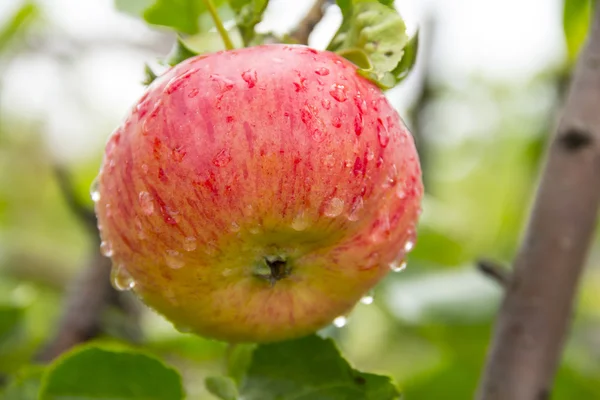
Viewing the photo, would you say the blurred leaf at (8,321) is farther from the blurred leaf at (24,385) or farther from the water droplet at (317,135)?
the water droplet at (317,135)

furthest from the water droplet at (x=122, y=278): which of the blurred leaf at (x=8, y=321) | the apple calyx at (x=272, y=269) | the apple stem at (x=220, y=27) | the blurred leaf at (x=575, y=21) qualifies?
the blurred leaf at (x=575, y=21)

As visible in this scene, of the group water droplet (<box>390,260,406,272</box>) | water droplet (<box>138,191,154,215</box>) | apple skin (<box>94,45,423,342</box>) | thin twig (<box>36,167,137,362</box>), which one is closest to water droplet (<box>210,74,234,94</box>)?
apple skin (<box>94,45,423,342</box>)

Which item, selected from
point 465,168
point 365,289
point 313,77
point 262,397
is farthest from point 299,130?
point 465,168

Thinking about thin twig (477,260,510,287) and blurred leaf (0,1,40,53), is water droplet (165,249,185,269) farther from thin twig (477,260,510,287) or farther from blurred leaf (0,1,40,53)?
blurred leaf (0,1,40,53)

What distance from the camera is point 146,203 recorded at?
62cm

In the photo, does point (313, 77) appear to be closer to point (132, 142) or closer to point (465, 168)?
point (132, 142)

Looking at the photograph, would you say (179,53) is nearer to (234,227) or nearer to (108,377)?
(234,227)

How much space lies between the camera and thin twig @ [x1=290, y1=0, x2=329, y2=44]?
30.9 inches

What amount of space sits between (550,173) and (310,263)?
435 mm

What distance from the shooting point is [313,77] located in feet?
2.07

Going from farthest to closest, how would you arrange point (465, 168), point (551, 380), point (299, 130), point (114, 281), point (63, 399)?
point (465, 168), point (551, 380), point (63, 399), point (114, 281), point (299, 130)

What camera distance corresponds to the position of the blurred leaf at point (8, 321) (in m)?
1.21

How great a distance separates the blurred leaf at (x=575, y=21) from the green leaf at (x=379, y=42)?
449 mm

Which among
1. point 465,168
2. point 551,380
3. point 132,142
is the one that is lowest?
point 465,168
